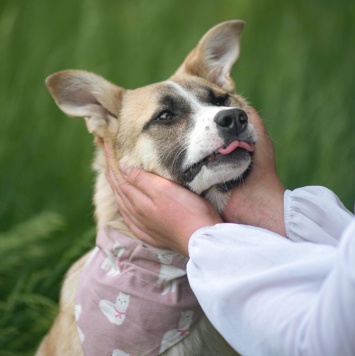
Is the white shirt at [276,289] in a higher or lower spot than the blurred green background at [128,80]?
higher

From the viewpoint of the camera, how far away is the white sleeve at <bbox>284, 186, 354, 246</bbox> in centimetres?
180

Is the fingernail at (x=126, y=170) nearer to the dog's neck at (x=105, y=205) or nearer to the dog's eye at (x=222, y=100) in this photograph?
the dog's neck at (x=105, y=205)

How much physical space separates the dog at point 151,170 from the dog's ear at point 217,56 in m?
0.01

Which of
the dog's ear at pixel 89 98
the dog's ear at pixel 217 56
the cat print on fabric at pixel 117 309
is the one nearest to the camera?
the cat print on fabric at pixel 117 309

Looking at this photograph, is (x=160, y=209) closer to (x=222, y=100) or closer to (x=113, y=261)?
(x=113, y=261)

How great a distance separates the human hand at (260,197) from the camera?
199cm

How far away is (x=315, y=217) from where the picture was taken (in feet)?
6.03

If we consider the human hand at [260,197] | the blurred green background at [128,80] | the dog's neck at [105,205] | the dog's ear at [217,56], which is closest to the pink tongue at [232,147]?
the human hand at [260,197]

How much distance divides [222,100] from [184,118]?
26cm

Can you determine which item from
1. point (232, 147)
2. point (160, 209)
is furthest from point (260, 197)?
point (160, 209)

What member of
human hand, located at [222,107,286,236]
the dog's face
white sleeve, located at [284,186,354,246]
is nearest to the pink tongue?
the dog's face

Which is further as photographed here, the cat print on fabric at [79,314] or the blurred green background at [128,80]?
the blurred green background at [128,80]

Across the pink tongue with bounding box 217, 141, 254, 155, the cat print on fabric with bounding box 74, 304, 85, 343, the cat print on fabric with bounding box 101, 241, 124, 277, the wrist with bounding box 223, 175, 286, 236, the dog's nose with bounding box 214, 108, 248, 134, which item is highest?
the dog's nose with bounding box 214, 108, 248, 134

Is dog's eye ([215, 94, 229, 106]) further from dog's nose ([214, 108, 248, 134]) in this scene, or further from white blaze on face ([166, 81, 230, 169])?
dog's nose ([214, 108, 248, 134])
